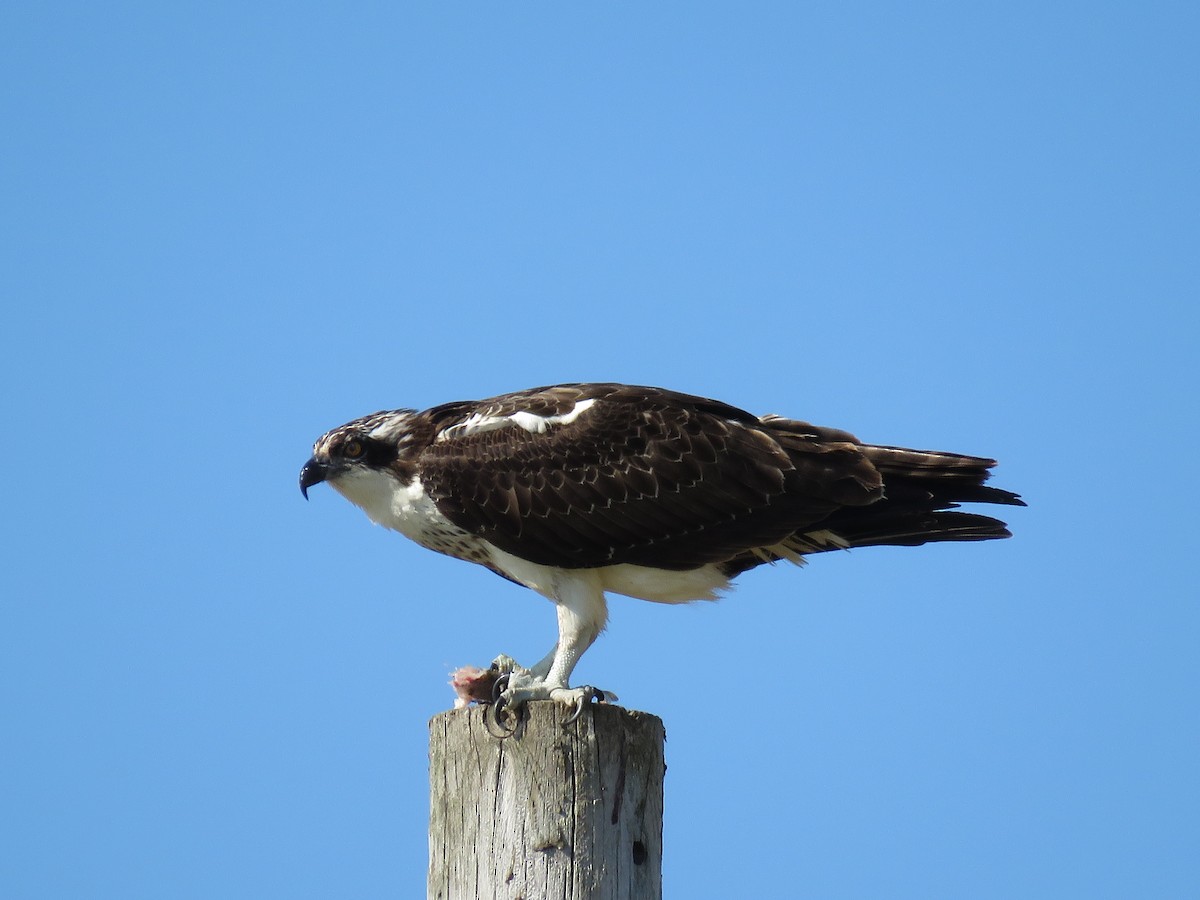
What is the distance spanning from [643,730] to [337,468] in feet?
10.0

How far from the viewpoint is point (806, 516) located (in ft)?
24.1

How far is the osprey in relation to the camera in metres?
7.23

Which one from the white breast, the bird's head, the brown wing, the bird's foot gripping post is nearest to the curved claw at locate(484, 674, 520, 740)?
the bird's foot gripping post

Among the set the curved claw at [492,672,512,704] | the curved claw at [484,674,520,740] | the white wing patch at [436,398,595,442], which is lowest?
the curved claw at [484,674,520,740]

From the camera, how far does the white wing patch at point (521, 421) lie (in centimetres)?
743

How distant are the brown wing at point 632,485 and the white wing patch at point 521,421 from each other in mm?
17

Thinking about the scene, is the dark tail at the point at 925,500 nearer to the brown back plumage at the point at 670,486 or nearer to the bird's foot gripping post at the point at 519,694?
the brown back plumage at the point at 670,486

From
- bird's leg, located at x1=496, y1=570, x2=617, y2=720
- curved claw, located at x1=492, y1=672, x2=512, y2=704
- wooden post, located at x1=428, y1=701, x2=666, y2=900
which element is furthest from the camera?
curved claw, located at x1=492, y1=672, x2=512, y2=704

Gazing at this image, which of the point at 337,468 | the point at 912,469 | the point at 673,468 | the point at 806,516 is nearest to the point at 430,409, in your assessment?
the point at 337,468

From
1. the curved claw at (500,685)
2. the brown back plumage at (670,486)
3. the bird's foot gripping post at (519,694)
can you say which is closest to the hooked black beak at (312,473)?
the brown back plumage at (670,486)

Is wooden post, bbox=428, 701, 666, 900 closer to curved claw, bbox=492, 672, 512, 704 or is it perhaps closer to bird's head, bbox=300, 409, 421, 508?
curved claw, bbox=492, 672, 512, 704

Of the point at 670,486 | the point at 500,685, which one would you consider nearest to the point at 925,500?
the point at 670,486

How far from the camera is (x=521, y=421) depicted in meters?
7.44

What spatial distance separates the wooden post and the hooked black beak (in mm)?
2729
